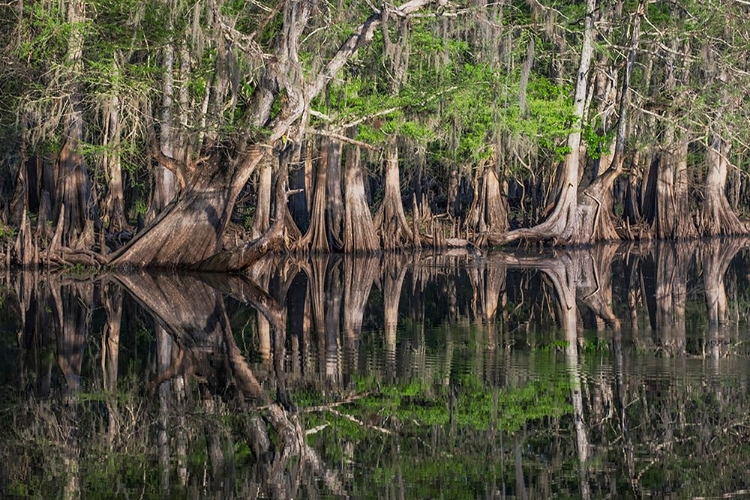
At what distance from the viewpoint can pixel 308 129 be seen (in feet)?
68.0

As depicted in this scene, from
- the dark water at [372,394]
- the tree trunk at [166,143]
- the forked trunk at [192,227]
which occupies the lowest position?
the dark water at [372,394]

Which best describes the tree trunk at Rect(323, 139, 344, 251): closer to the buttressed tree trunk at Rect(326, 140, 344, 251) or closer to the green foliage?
the buttressed tree trunk at Rect(326, 140, 344, 251)

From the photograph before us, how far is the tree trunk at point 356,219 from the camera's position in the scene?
24.8 m

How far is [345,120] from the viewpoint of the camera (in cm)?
2314

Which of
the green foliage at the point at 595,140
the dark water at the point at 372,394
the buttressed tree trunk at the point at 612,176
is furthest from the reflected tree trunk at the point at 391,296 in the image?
the buttressed tree trunk at the point at 612,176

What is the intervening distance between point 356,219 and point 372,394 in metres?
16.6

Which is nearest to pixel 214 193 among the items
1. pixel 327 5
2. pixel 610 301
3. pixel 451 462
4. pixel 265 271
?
pixel 265 271

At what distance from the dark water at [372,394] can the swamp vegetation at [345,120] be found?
4323 millimetres

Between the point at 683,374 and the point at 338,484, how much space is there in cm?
398

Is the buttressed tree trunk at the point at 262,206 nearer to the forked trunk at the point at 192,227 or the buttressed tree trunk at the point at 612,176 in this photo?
the forked trunk at the point at 192,227

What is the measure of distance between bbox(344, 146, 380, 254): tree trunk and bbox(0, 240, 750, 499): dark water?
840 centimetres

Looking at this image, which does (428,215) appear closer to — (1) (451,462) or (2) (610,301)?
(2) (610,301)

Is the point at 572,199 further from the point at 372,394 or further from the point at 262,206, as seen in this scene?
the point at 372,394

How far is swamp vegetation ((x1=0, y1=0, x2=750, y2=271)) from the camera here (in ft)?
65.3
